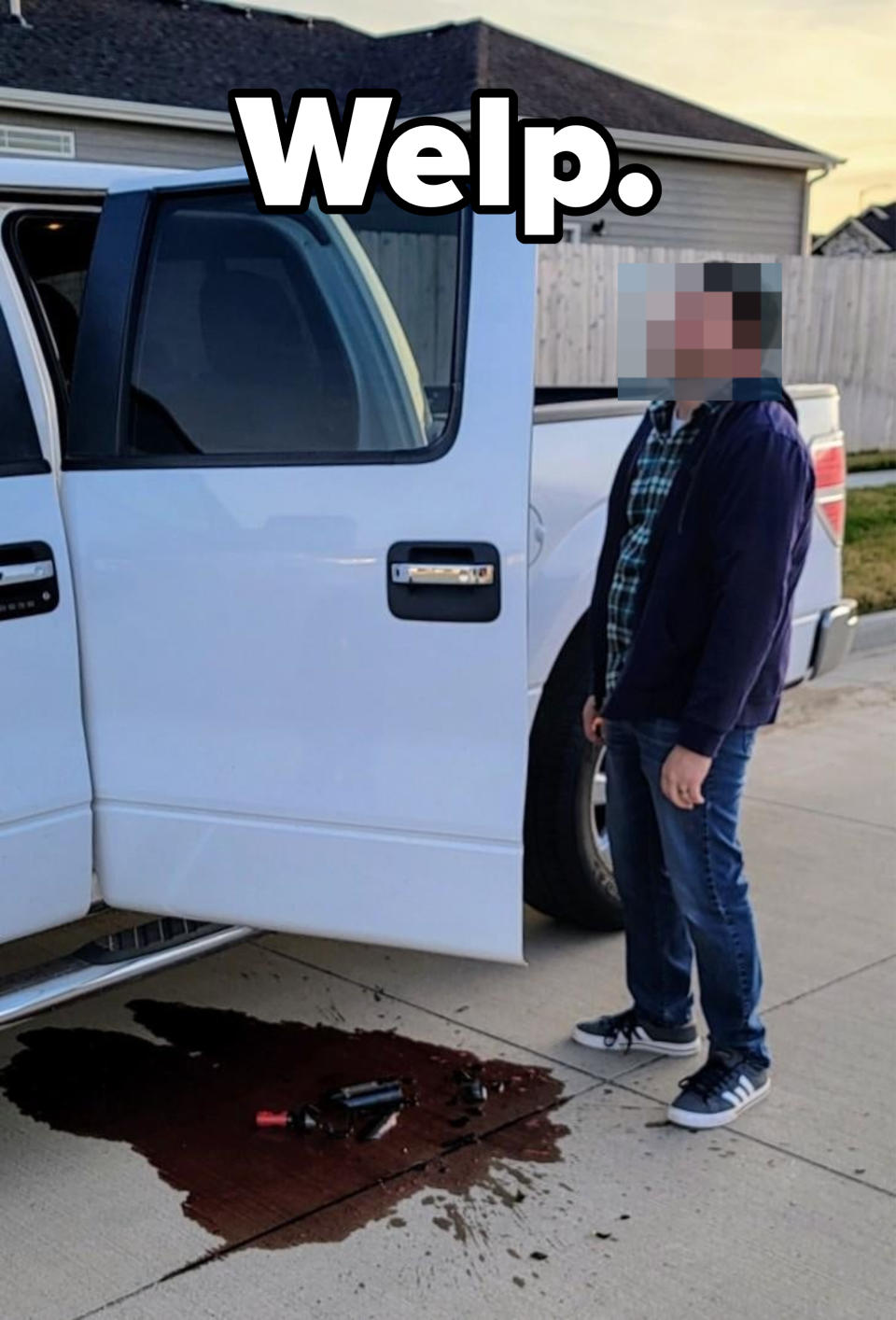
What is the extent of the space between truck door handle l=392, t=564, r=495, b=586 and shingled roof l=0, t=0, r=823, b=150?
1432 cm

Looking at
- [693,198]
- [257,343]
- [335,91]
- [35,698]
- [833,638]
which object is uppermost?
[335,91]

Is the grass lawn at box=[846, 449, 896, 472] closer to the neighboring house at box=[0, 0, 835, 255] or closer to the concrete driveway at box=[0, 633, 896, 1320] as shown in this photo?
the neighboring house at box=[0, 0, 835, 255]

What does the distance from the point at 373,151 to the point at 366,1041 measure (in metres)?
2.20

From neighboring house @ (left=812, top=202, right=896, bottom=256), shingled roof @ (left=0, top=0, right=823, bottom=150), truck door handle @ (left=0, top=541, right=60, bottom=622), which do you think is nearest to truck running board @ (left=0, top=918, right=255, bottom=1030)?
truck door handle @ (left=0, top=541, right=60, bottom=622)

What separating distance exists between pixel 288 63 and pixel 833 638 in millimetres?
16174

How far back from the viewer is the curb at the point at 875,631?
339 inches

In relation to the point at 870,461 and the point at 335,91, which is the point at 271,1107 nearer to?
the point at 870,461

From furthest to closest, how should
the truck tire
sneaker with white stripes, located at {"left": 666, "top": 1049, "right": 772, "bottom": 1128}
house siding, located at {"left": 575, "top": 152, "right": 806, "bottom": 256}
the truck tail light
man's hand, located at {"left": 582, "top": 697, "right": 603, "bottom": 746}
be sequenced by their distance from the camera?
house siding, located at {"left": 575, "top": 152, "right": 806, "bottom": 256}, the truck tail light, the truck tire, man's hand, located at {"left": 582, "top": 697, "right": 603, "bottom": 746}, sneaker with white stripes, located at {"left": 666, "top": 1049, "right": 772, "bottom": 1128}

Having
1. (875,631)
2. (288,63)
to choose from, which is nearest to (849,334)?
(288,63)

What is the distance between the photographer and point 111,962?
3.28 m

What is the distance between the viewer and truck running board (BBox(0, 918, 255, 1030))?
313 cm

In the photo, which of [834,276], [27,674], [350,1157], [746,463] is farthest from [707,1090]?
[834,276]

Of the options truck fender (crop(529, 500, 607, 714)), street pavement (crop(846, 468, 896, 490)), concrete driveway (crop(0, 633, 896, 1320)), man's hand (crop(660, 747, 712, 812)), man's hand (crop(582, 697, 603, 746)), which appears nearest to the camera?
concrete driveway (crop(0, 633, 896, 1320))

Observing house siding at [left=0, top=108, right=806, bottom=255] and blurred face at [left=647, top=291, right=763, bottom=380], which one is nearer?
blurred face at [left=647, top=291, right=763, bottom=380]
